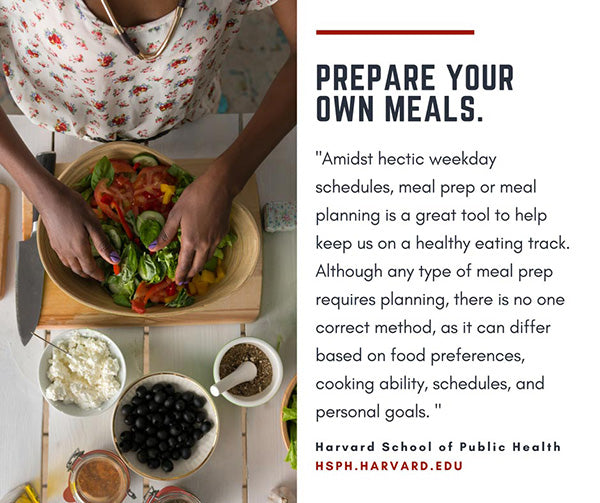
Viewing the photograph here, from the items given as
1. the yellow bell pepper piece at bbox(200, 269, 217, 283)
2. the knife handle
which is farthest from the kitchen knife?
the yellow bell pepper piece at bbox(200, 269, 217, 283)

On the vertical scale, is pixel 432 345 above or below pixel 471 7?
below

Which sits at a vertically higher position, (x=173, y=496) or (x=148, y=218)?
(x=148, y=218)

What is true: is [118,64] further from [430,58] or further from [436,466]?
[436,466]

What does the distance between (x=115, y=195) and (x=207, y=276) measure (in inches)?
9.9

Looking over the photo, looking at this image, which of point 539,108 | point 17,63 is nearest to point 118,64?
point 17,63

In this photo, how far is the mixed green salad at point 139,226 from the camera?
121 cm

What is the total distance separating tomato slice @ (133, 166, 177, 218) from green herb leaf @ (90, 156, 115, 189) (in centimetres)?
5

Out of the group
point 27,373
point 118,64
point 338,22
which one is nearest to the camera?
point 338,22

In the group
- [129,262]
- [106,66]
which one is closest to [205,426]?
[129,262]

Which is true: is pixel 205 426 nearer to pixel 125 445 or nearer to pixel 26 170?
pixel 125 445

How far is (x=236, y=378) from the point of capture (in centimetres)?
133

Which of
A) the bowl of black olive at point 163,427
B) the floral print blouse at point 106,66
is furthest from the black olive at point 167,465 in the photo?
the floral print blouse at point 106,66

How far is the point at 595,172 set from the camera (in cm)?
54

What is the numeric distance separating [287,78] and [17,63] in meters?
0.56
